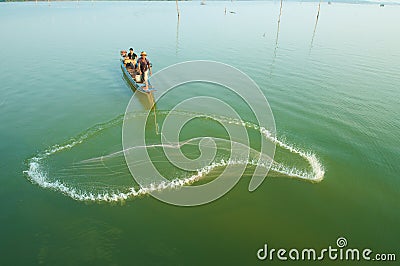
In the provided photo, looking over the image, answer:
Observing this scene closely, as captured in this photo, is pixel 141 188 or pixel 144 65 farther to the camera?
pixel 144 65

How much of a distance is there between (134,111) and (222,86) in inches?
261

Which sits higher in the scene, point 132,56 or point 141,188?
point 132,56

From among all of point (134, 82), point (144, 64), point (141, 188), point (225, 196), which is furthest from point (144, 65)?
point (225, 196)

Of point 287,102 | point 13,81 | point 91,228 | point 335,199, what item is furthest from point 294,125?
point 13,81

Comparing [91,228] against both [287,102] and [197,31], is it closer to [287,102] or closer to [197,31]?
[287,102]

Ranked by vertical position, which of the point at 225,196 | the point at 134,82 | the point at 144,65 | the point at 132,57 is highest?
the point at 144,65

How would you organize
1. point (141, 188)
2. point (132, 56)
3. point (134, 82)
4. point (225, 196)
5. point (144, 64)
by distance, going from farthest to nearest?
point (132, 56) → point (134, 82) → point (144, 64) → point (141, 188) → point (225, 196)

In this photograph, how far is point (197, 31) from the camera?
3925cm

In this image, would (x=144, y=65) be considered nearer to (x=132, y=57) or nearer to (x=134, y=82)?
(x=134, y=82)

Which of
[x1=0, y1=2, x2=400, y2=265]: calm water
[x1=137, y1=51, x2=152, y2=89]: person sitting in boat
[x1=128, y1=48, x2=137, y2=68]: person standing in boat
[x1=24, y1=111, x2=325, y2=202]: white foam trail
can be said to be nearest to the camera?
[x1=0, y1=2, x2=400, y2=265]: calm water

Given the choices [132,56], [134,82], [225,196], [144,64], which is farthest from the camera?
[132,56]

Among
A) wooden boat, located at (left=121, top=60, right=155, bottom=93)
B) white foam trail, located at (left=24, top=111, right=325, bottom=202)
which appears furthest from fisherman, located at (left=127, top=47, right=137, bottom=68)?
white foam trail, located at (left=24, top=111, right=325, bottom=202)

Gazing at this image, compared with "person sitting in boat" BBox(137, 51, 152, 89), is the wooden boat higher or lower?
lower

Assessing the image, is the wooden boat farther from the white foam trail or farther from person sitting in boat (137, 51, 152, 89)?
the white foam trail
